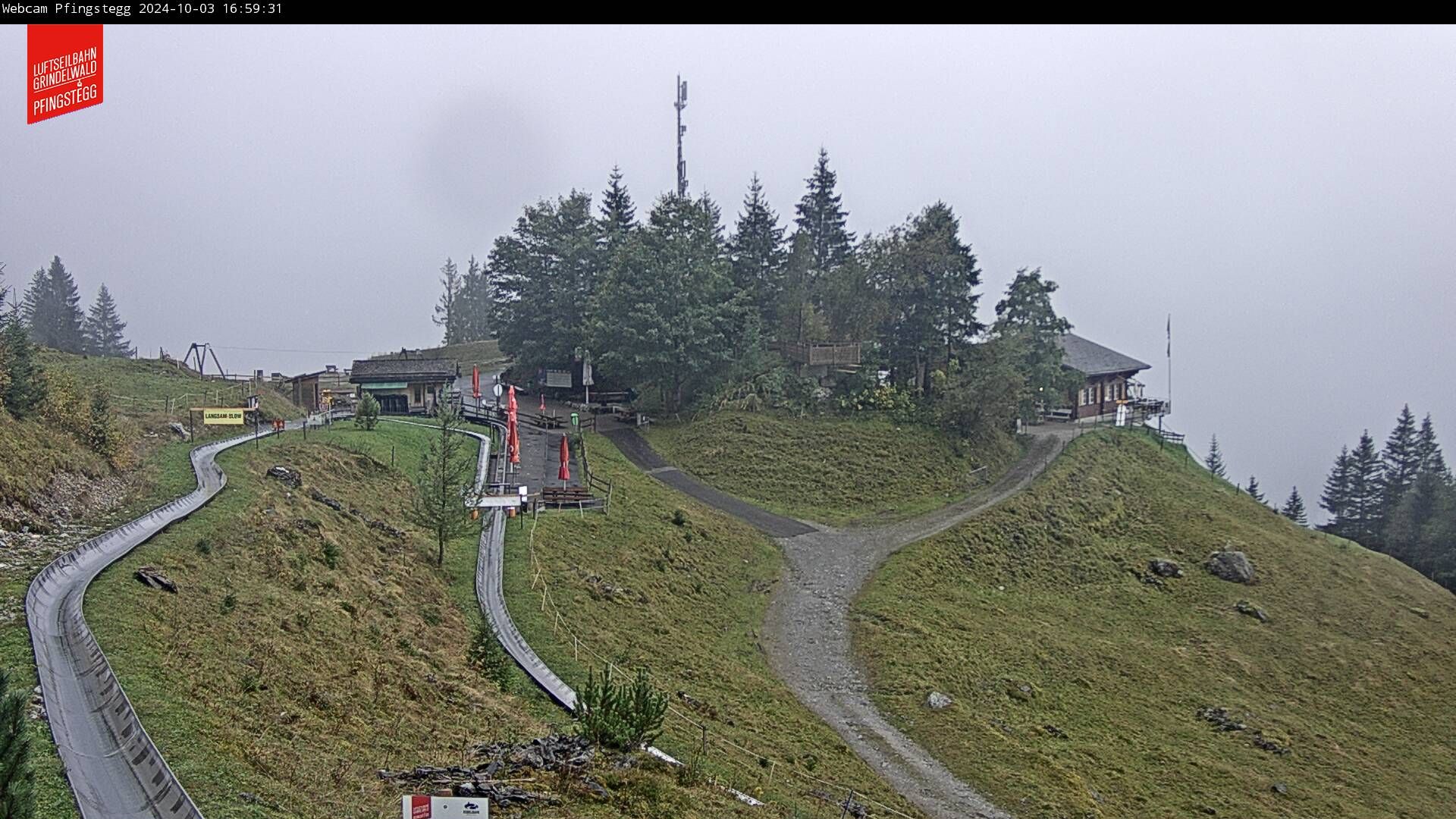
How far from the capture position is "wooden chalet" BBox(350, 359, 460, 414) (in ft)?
167

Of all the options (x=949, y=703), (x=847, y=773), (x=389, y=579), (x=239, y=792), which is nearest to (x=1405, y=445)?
(x=949, y=703)

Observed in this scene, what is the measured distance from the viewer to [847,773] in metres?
16.6

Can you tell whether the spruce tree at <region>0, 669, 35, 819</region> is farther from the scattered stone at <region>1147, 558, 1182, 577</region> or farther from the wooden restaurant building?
the wooden restaurant building

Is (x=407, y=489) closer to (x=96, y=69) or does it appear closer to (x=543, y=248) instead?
(x=96, y=69)

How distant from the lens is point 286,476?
83.6 feet

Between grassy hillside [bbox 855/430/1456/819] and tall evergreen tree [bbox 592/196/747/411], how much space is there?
733 inches

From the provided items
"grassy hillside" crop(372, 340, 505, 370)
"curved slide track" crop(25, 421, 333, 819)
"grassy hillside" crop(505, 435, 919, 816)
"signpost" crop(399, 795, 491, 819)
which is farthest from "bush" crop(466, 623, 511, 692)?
"grassy hillside" crop(372, 340, 505, 370)

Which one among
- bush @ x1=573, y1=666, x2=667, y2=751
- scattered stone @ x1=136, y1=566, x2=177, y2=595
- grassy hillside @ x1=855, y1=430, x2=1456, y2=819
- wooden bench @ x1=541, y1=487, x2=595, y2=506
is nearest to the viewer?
bush @ x1=573, y1=666, x2=667, y2=751

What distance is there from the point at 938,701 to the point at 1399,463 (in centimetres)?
6809

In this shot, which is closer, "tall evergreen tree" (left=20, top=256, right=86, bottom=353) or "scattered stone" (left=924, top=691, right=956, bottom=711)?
"scattered stone" (left=924, top=691, right=956, bottom=711)

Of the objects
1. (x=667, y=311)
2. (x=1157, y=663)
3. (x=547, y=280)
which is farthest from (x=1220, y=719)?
(x=547, y=280)

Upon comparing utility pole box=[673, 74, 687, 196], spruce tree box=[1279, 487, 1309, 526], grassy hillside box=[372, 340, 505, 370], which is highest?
utility pole box=[673, 74, 687, 196]

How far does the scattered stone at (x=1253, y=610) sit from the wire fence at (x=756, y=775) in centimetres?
2134

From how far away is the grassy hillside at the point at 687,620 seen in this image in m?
15.9
